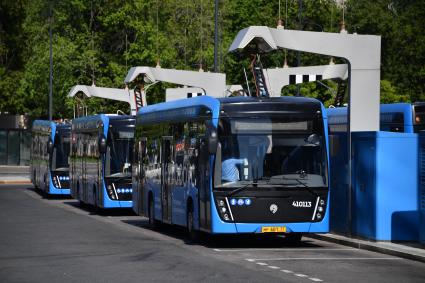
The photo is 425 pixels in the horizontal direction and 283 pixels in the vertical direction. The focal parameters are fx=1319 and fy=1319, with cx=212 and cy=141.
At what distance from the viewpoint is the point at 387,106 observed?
34250 mm

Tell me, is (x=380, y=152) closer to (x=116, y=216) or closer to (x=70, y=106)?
(x=116, y=216)

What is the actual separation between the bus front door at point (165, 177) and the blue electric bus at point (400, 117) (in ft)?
18.2

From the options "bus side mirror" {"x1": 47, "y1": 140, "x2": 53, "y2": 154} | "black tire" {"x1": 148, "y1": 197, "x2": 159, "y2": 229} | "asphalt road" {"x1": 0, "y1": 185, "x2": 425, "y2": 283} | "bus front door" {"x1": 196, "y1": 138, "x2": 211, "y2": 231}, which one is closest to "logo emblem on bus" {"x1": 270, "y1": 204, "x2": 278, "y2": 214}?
"asphalt road" {"x1": 0, "y1": 185, "x2": 425, "y2": 283}

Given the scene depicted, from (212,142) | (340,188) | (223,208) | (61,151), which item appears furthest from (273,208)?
(61,151)

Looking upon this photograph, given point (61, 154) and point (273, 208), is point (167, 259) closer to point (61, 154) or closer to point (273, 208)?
point (273, 208)

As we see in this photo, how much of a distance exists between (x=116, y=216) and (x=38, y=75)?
140 feet

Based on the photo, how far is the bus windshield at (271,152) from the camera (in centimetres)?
2305

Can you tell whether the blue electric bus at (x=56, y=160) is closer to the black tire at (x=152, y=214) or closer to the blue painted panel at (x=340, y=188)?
the black tire at (x=152, y=214)

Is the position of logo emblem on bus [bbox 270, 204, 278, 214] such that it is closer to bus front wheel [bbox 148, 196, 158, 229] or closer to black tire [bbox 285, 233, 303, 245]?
black tire [bbox 285, 233, 303, 245]

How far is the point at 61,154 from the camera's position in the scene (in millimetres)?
48375

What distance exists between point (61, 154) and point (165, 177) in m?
21.1

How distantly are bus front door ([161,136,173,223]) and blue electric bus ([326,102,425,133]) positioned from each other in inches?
218

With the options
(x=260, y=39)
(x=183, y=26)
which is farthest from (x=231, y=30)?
(x=260, y=39)

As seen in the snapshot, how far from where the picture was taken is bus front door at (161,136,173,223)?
27.5 meters
